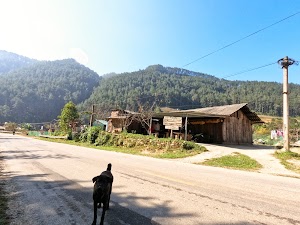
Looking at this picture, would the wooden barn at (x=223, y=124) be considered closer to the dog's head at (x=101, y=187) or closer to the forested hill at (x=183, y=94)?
the dog's head at (x=101, y=187)

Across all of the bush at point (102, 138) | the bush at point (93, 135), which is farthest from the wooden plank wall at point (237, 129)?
the bush at point (93, 135)

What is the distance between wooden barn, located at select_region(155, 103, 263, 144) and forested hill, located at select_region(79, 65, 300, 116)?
61.1 m

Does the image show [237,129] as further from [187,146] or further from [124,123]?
[124,123]

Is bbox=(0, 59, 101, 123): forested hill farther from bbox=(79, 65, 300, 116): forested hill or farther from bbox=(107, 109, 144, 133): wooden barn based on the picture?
bbox=(107, 109, 144, 133): wooden barn

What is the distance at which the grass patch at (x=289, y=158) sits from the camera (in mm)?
14462

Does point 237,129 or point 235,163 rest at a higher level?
point 237,129

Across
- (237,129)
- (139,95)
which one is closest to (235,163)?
(237,129)

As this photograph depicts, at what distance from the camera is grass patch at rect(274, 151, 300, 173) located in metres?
14.5

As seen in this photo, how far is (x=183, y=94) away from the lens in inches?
5512

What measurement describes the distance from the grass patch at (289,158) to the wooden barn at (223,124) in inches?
363

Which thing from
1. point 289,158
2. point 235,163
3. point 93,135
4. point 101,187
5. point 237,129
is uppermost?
point 237,129

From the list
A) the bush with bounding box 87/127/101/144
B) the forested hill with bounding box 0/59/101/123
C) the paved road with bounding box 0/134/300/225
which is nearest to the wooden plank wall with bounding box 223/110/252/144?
the bush with bounding box 87/127/101/144

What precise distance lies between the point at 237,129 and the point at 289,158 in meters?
13.1

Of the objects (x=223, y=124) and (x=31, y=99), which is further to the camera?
(x=31, y=99)
